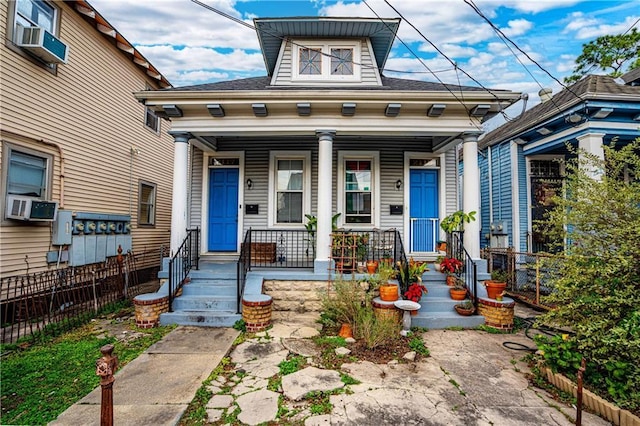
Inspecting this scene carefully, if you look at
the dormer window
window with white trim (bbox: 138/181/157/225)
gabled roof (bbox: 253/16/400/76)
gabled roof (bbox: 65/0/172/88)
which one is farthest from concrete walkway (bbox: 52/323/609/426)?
gabled roof (bbox: 65/0/172/88)

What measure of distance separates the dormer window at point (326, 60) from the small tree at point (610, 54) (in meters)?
15.4

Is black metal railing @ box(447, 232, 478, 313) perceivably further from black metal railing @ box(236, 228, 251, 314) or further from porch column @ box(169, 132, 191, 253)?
porch column @ box(169, 132, 191, 253)

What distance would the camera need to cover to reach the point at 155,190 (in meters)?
9.95

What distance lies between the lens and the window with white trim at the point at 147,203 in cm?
916

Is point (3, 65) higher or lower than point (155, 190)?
higher

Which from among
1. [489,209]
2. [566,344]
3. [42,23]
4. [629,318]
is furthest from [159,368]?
[489,209]

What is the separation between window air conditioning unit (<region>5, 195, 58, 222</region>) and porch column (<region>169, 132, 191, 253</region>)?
7.35 feet

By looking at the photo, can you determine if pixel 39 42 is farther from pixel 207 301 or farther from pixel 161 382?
pixel 161 382

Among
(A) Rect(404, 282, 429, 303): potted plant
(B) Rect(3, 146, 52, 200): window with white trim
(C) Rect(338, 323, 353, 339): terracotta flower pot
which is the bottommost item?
(C) Rect(338, 323, 353, 339): terracotta flower pot

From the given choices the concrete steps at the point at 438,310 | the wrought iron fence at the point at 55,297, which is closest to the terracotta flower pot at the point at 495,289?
the concrete steps at the point at 438,310

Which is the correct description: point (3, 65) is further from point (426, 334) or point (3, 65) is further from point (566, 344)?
point (566, 344)

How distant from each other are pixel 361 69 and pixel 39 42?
6.32 meters

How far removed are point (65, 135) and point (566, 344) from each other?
366 inches

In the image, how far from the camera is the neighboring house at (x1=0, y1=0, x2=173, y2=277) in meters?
5.34
